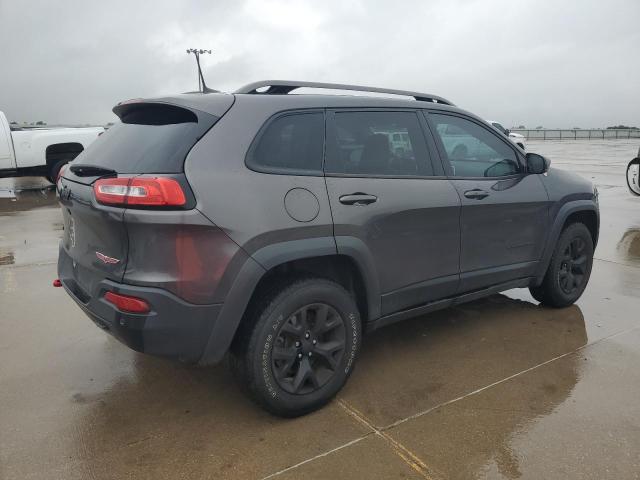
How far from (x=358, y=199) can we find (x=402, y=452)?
4.35ft

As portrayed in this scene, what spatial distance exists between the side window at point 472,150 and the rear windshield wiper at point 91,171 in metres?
2.05

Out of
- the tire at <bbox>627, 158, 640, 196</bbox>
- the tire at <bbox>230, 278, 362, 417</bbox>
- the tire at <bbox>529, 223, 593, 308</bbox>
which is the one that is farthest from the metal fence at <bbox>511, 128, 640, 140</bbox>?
the tire at <bbox>230, 278, 362, 417</bbox>

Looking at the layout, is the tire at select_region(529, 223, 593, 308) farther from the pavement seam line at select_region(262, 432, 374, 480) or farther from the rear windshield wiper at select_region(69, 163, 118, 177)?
the rear windshield wiper at select_region(69, 163, 118, 177)

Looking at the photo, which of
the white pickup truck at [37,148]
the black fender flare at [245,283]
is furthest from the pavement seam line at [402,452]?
the white pickup truck at [37,148]

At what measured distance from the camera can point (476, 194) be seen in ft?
11.8

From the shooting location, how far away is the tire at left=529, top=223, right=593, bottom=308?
4.35 m

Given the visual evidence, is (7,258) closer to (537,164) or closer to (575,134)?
(537,164)

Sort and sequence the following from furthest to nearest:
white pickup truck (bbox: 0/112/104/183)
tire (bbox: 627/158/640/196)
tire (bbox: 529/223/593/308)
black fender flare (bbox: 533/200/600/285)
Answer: white pickup truck (bbox: 0/112/104/183)
tire (bbox: 627/158/640/196)
tire (bbox: 529/223/593/308)
black fender flare (bbox: 533/200/600/285)

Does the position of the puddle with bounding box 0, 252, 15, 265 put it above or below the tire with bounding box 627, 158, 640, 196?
below

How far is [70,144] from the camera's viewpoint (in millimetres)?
12734

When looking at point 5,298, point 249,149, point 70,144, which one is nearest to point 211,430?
point 249,149

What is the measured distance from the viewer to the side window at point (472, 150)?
142 inches

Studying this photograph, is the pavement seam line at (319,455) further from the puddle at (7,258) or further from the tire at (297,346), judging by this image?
the puddle at (7,258)

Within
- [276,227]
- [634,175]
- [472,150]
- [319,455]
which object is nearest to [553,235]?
[472,150]
